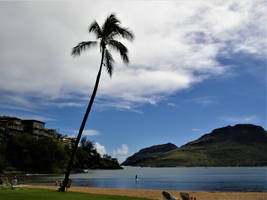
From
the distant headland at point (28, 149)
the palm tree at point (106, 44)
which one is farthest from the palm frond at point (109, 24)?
the distant headland at point (28, 149)

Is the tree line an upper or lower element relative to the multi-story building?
lower

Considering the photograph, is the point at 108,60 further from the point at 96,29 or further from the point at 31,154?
the point at 31,154

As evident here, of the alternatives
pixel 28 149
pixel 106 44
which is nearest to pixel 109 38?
pixel 106 44

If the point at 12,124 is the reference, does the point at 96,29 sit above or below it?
below

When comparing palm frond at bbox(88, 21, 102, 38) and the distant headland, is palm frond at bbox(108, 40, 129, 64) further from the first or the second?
the distant headland

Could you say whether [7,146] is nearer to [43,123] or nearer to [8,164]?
[8,164]

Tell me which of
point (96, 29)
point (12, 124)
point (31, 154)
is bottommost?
point (31, 154)

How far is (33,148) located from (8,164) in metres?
14.1

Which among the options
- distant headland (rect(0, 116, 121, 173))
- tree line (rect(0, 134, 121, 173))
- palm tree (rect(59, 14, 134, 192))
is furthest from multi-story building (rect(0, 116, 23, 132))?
palm tree (rect(59, 14, 134, 192))

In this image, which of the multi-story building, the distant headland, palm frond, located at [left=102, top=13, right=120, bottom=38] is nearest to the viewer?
palm frond, located at [left=102, top=13, right=120, bottom=38]

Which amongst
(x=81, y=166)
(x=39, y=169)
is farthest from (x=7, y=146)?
(x=81, y=166)

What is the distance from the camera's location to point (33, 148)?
12325 centimetres

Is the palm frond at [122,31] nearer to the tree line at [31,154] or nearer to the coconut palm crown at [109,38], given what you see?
the coconut palm crown at [109,38]

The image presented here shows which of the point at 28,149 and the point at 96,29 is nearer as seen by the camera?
the point at 96,29
